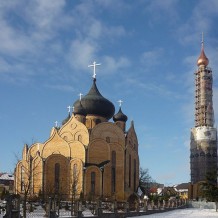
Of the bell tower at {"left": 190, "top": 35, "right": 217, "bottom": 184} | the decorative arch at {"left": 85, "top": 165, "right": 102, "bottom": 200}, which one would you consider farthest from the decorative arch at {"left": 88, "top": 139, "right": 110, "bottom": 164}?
the bell tower at {"left": 190, "top": 35, "right": 217, "bottom": 184}

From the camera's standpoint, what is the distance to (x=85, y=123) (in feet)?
182

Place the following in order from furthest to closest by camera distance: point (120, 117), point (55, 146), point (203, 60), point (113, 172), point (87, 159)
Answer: point (203, 60), point (120, 117), point (55, 146), point (113, 172), point (87, 159)

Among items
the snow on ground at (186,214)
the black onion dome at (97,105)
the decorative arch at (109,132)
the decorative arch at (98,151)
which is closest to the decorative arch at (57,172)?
the decorative arch at (98,151)

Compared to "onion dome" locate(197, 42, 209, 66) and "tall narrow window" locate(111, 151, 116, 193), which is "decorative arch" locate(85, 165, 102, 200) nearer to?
"tall narrow window" locate(111, 151, 116, 193)

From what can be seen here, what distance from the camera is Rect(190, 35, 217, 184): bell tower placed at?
7962 cm

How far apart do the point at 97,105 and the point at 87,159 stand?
343 inches

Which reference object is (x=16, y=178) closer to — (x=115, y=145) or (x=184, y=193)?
(x=115, y=145)

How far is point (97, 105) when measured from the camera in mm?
55594

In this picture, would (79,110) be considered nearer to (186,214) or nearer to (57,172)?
(57,172)

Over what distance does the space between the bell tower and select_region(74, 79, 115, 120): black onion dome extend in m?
29.9

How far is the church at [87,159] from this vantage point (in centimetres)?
4819

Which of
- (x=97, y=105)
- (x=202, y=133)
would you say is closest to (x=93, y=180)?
(x=97, y=105)

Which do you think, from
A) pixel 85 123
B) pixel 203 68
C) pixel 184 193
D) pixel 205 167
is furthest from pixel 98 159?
pixel 184 193

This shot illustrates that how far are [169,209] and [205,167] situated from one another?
30836 millimetres
